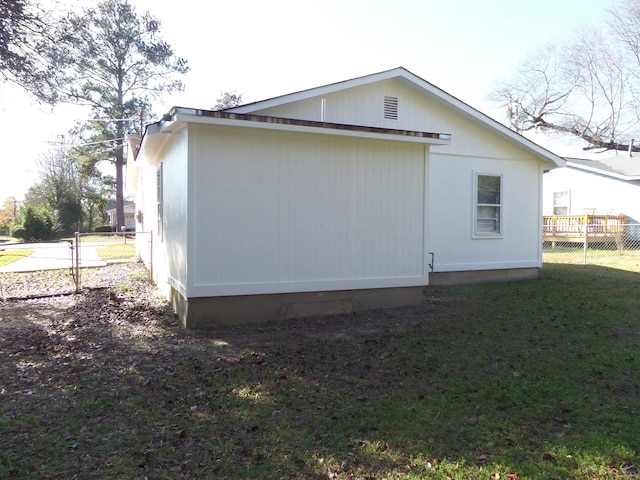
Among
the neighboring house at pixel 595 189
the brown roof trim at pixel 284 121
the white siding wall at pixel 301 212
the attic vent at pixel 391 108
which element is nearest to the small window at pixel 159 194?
the white siding wall at pixel 301 212

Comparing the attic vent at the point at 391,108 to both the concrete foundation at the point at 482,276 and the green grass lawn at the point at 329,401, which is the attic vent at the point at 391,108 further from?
the green grass lawn at the point at 329,401

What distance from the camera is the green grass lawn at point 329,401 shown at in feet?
9.69

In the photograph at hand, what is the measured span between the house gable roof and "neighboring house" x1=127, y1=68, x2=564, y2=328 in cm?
3

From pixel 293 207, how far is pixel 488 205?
5373 millimetres

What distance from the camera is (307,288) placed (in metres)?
6.66

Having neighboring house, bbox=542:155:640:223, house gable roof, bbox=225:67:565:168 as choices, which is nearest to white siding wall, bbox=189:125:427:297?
house gable roof, bbox=225:67:565:168

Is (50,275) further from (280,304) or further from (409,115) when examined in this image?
(409,115)

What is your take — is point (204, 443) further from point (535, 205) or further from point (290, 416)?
point (535, 205)

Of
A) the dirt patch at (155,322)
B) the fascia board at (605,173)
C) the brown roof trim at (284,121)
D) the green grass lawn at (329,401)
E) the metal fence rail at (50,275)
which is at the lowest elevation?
the green grass lawn at (329,401)

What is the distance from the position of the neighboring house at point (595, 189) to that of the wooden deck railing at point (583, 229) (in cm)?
96

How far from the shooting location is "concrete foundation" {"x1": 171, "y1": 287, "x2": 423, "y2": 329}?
20.0 feet

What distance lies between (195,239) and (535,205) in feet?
26.2

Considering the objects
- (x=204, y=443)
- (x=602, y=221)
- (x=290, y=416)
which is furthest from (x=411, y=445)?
(x=602, y=221)

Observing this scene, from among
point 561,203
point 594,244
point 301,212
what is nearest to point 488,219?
point 301,212
